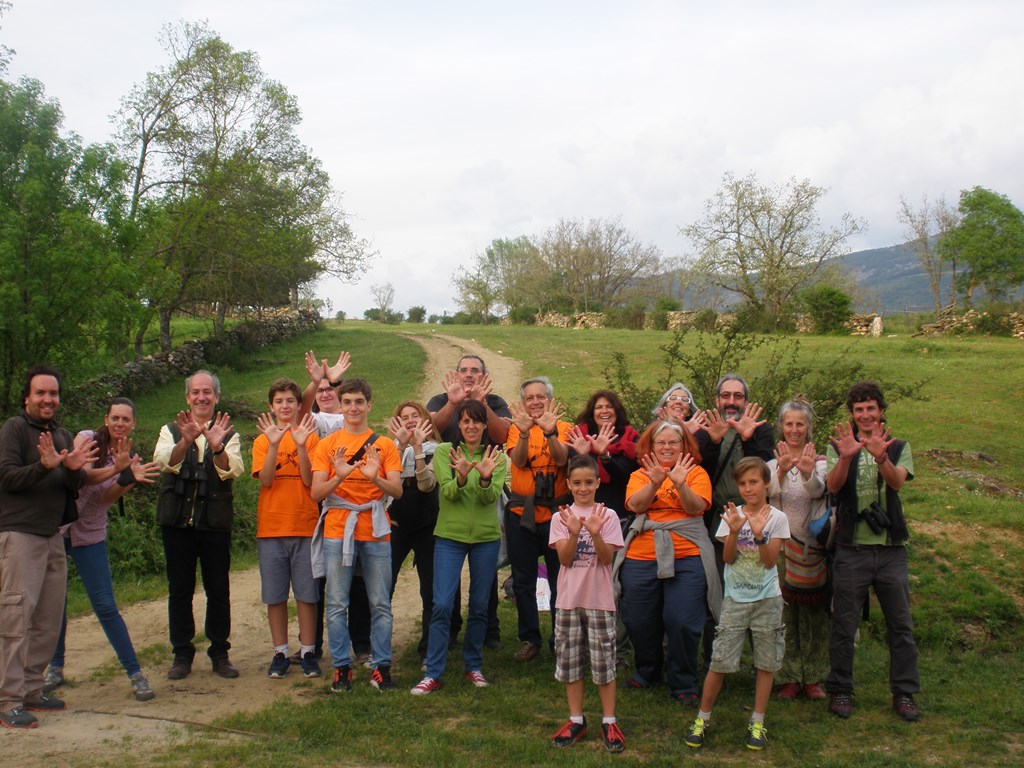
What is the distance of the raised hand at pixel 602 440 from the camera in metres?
5.54

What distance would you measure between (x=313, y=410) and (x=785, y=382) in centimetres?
521

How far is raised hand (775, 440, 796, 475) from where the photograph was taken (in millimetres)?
5328

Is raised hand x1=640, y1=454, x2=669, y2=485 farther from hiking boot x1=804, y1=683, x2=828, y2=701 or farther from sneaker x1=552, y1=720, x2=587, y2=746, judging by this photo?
hiking boot x1=804, y1=683, x2=828, y2=701

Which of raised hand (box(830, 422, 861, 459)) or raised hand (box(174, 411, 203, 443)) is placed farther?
raised hand (box(174, 411, 203, 443))

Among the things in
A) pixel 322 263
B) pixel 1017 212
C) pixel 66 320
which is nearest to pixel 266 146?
pixel 322 263

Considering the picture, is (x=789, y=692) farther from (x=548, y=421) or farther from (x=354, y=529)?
(x=354, y=529)

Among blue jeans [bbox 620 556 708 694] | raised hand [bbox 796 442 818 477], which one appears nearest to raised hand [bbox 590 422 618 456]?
blue jeans [bbox 620 556 708 694]

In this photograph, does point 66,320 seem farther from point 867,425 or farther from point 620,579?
point 867,425

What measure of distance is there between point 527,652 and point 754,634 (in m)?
1.80

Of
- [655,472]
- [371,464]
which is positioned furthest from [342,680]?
[655,472]

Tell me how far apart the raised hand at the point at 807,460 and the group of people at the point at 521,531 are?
2 centimetres

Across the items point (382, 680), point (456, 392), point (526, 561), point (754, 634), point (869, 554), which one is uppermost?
point (456, 392)

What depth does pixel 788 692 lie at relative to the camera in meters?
5.45

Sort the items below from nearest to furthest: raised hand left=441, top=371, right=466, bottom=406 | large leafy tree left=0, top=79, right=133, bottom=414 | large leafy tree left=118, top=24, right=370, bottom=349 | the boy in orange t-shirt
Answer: the boy in orange t-shirt → raised hand left=441, top=371, right=466, bottom=406 → large leafy tree left=0, top=79, right=133, bottom=414 → large leafy tree left=118, top=24, right=370, bottom=349
